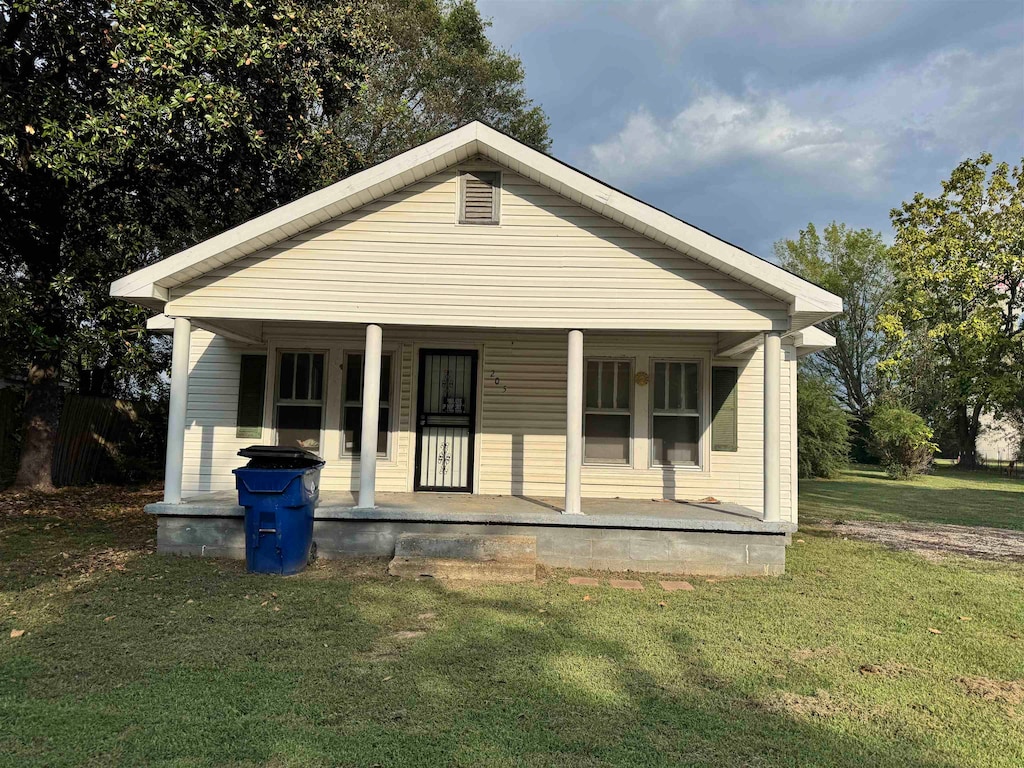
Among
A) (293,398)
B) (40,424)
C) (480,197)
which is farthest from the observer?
(40,424)

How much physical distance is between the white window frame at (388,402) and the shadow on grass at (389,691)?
10.9 ft

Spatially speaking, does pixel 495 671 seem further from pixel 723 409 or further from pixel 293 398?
pixel 293 398

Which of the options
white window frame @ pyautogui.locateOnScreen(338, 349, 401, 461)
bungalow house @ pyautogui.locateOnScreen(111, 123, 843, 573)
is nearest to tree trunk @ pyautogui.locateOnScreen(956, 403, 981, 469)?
bungalow house @ pyautogui.locateOnScreen(111, 123, 843, 573)

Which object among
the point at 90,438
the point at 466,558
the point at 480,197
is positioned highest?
the point at 480,197

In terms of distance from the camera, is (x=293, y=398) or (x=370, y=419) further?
(x=293, y=398)

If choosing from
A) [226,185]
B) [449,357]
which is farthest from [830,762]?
[226,185]

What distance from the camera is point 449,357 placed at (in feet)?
29.2

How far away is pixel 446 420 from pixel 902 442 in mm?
19522

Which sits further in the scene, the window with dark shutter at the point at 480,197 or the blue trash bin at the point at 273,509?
the window with dark shutter at the point at 480,197

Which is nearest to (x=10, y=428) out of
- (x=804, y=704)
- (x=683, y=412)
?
(x=683, y=412)

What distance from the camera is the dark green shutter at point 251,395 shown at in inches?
343

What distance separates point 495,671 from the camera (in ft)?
13.3

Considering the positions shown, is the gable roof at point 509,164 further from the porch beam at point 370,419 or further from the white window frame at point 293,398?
the white window frame at point 293,398

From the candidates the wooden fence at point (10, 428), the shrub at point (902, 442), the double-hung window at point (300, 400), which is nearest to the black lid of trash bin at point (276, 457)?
the double-hung window at point (300, 400)
